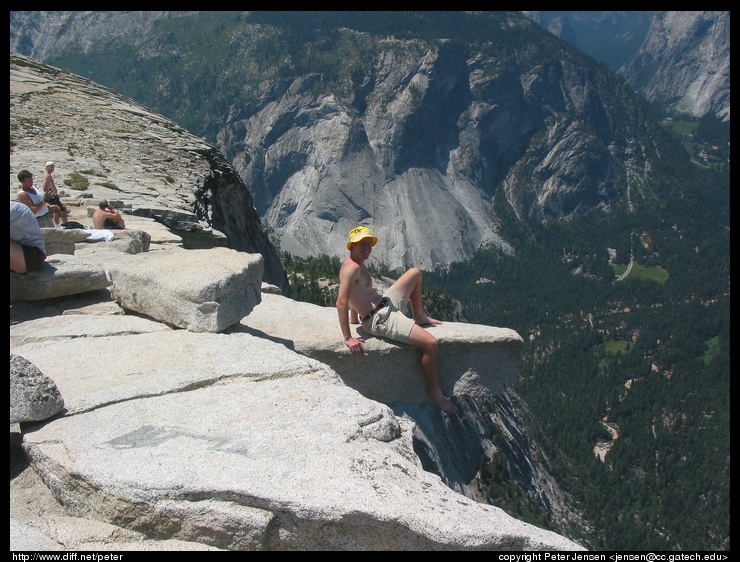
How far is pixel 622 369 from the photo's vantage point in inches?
5295

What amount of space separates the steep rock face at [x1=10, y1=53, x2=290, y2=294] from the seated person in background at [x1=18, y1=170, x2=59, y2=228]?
7.04 feet

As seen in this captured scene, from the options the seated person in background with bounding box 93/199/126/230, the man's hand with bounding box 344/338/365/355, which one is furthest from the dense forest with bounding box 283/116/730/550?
the man's hand with bounding box 344/338/365/355

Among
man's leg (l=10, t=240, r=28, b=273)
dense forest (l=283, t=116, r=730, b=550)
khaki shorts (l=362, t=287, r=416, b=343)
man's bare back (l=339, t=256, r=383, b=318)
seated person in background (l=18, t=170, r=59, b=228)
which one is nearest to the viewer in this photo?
man's leg (l=10, t=240, r=28, b=273)

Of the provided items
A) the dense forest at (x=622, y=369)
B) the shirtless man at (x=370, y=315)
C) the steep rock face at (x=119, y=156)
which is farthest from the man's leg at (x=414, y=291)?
the dense forest at (x=622, y=369)

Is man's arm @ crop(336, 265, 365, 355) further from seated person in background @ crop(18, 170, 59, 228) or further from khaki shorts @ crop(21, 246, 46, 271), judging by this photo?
seated person in background @ crop(18, 170, 59, 228)

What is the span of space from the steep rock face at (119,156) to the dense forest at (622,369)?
60.6 ft

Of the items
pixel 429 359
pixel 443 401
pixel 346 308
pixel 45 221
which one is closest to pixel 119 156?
pixel 45 221

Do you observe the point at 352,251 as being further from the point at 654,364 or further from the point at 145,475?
the point at 654,364

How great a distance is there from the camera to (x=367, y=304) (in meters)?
9.55

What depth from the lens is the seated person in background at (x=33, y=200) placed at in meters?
13.1

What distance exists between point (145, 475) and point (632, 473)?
335 ft

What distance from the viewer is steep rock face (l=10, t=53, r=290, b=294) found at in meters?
19.2

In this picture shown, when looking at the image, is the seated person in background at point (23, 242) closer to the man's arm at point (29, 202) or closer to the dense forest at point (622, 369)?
the man's arm at point (29, 202)

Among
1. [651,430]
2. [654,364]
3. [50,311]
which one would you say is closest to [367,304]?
[50,311]
